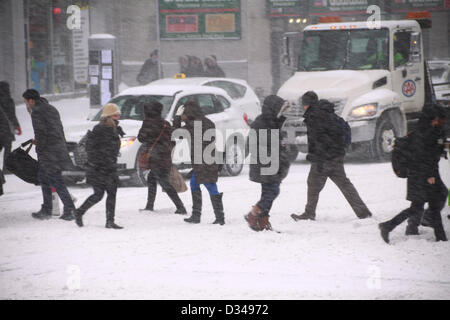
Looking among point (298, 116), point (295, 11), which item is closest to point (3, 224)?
point (298, 116)

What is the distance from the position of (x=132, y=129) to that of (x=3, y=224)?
330cm

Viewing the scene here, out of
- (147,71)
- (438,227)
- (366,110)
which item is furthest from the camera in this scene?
(147,71)

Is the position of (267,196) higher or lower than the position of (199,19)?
lower

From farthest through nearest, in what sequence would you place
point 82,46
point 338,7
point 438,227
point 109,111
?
1. point 338,7
2. point 82,46
3. point 109,111
4. point 438,227

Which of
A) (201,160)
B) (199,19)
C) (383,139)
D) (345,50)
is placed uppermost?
(199,19)

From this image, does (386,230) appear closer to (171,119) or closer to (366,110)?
(171,119)

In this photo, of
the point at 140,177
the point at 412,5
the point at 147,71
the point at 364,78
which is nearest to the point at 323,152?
the point at 140,177

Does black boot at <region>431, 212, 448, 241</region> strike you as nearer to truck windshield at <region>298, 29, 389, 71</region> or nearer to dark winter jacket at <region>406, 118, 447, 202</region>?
dark winter jacket at <region>406, 118, 447, 202</region>

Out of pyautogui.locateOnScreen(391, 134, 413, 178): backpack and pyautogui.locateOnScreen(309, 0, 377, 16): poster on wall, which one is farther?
pyautogui.locateOnScreen(309, 0, 377, 16): poster on wall

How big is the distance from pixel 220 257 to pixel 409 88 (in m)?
9.65

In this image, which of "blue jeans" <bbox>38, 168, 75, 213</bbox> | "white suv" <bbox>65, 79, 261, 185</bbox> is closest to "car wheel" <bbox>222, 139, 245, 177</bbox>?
"white suv" <bbox>65, 79, 261, 185</bbox>

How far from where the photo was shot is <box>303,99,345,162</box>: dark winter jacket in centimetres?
967

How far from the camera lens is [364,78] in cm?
1578

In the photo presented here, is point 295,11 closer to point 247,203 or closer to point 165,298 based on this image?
point 247,203
